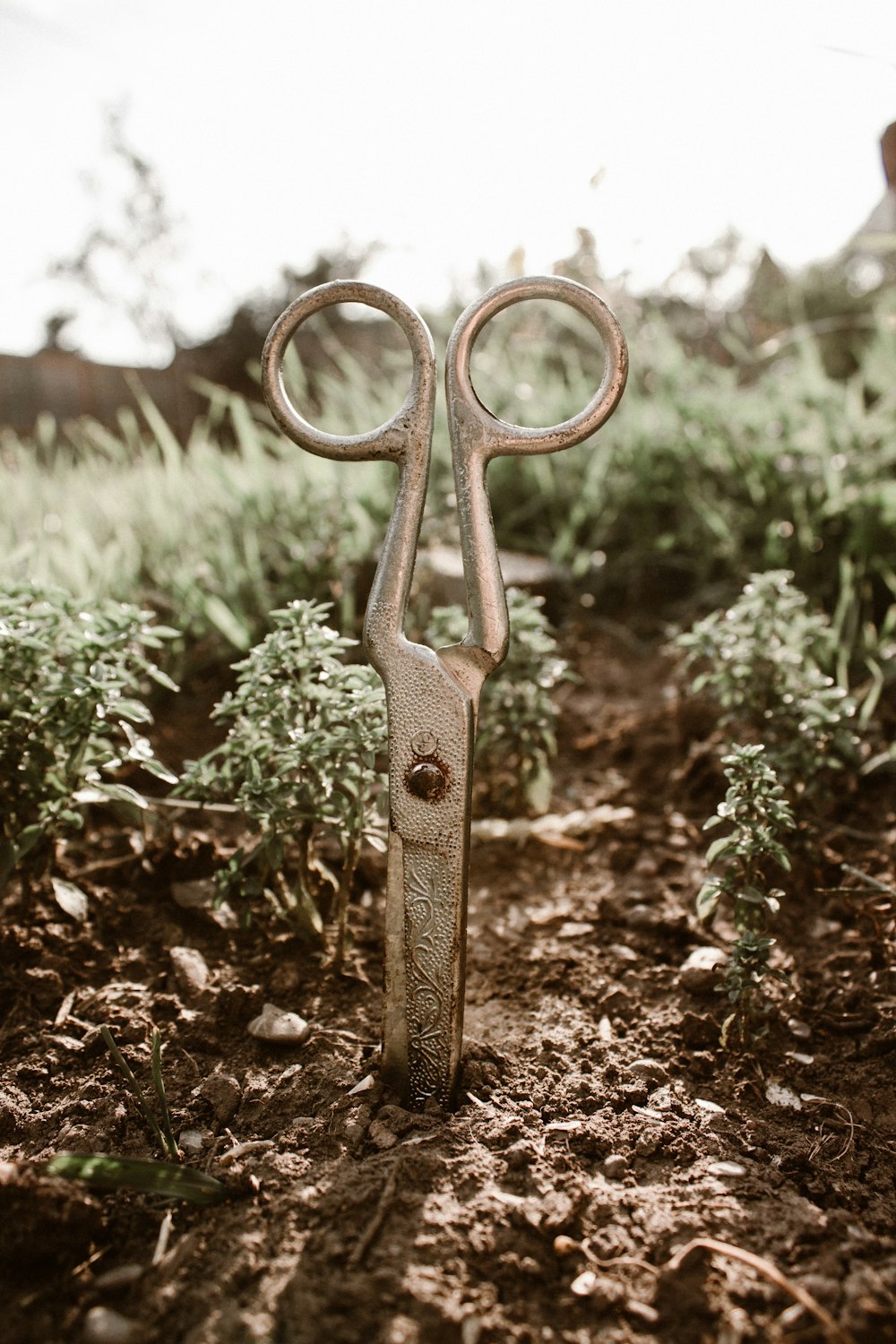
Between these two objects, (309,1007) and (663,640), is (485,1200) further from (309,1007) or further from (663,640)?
(663,640)

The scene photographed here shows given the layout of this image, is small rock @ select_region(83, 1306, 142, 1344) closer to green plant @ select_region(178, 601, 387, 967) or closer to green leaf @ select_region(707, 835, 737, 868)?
green plant @ select_region(178, 601, 387, 967)

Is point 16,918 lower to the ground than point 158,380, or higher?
lower

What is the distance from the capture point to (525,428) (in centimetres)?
133

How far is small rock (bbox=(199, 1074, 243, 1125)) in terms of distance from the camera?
126 cm

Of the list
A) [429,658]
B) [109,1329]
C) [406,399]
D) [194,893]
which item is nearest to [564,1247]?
[109,1329]

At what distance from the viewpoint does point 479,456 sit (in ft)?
4.35

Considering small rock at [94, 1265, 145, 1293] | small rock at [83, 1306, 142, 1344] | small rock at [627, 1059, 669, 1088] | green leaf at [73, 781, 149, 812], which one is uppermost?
green leaf at [73, 781, 149, 812]

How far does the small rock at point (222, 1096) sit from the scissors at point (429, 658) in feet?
0.69

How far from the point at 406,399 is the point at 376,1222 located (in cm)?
102

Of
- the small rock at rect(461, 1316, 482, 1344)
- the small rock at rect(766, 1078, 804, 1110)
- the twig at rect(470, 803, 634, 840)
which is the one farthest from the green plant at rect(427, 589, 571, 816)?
the small rock at rect(461, 1316, 482, 1344)

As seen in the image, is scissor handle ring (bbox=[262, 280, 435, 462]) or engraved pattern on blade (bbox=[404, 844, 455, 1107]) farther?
scissor handle ring (bbox=[262, 280, 435, 462])

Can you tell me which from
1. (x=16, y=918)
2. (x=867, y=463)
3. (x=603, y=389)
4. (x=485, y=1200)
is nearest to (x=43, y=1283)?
(x=485, y=1200)

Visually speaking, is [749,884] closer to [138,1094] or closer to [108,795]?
[138,1094]

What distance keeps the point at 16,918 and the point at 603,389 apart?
1299 millimetres
